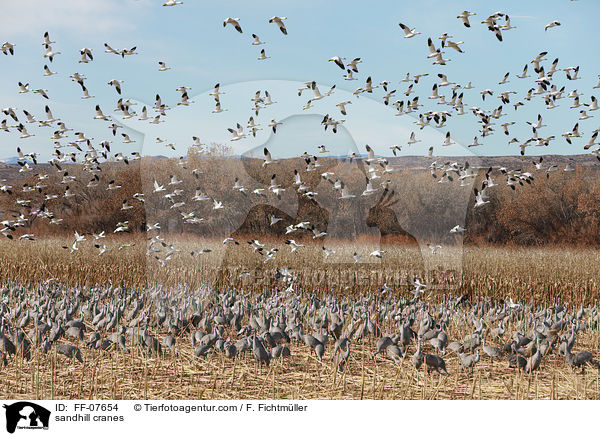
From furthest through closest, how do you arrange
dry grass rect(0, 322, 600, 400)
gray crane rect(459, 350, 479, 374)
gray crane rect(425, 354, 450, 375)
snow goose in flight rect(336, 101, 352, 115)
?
snow goose in flight rect(336, 101, 352, 115) → gray crane rect(459, 350, 479, 374) → gray crane rect(425, 354, 450, 375) → dry grass rect(0, 322, 600, 400)

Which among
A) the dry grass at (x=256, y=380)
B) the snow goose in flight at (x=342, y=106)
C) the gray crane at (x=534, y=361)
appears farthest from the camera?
the snow goose in flight at (x=342, y=106)

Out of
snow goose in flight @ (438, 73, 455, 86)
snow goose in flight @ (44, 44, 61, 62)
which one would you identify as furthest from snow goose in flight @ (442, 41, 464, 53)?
snow goose in flight @ (44, 44, 61, 62)

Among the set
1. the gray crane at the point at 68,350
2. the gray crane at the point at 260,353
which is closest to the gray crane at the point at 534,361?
the gray crane at the point at 260,353

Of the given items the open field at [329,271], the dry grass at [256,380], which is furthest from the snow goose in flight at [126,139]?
the dry grass at [256,380]

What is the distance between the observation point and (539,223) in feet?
107

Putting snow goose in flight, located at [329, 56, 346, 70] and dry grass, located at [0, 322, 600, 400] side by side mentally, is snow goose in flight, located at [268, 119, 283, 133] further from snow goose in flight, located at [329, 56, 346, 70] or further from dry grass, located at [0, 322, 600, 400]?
dry grass, located at [0, 322, 600, 400]

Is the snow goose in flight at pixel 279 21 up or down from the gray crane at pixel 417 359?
up

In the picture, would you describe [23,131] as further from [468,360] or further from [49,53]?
[468,360]

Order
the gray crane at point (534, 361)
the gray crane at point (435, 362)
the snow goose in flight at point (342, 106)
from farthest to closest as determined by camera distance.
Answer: the snow goose in flight at point (342, 106), the gray crane at point (534, 361), the gray crane at point (435, 362)

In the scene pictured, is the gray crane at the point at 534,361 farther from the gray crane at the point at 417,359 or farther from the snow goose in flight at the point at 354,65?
the snow goose in flight at the point at 354,65

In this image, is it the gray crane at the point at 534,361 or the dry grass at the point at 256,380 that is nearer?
the dry grass at the point at 256,380

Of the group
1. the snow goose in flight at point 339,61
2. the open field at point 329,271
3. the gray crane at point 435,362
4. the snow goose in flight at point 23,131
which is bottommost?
the open field at point 329,271

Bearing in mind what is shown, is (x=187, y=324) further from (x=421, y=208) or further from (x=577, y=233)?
(x=577, y=233)

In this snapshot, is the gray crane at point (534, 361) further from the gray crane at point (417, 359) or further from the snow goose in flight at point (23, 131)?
the snow goose in flight at point (23, 131)
